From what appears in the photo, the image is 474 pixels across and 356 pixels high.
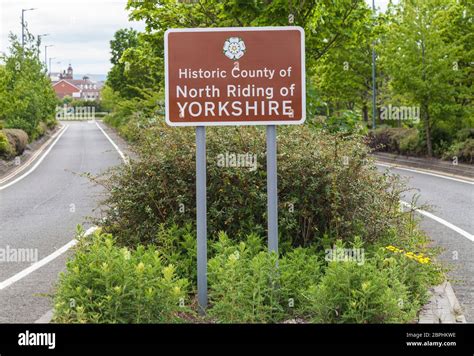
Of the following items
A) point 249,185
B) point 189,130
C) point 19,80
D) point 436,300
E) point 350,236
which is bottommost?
point 436,300

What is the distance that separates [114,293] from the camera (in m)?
5.39

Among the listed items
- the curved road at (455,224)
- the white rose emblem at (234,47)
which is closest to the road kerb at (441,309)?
the curved road at (455,224)

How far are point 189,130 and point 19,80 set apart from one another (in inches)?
1216

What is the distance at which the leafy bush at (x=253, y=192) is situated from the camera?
736 cm

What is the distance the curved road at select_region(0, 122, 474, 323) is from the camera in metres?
7.70

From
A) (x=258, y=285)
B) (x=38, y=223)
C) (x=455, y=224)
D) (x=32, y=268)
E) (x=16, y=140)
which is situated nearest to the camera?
(x=258, y=285)

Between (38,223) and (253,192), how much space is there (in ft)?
23.6

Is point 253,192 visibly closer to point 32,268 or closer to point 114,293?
point 114,293

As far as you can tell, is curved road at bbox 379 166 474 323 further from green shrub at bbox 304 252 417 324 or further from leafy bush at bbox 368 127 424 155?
leafy bush at bbox 368 127 424 155

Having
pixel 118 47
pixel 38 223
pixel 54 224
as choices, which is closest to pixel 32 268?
pixel 54 224
